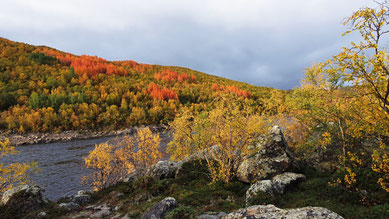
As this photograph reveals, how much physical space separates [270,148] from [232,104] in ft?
14.6

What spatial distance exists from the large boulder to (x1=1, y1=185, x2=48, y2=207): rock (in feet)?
48.0

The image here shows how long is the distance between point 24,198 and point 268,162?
17.3 metres

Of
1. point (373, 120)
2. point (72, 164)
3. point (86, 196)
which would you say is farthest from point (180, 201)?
point (72, 164)

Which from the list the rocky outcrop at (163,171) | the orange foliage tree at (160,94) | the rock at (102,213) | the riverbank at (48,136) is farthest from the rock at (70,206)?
the orange foliage tree at (160,94)

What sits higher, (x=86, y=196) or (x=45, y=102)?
(x=45, y=102)

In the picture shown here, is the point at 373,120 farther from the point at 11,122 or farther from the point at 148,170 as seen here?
the point at 11,122

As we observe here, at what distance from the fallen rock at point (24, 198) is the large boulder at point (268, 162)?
14.6 metres

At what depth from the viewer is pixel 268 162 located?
13562 mm

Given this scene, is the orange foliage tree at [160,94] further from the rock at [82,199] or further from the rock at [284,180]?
the rock at [284,180]

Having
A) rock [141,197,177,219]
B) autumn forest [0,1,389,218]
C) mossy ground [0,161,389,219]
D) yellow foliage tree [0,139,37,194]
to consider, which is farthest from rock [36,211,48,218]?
rock [141,197,177,219]

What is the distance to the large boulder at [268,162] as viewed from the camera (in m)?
13.2

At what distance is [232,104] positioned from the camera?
13758 mm

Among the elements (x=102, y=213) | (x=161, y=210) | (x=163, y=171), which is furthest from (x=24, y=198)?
(x=161, y=210)

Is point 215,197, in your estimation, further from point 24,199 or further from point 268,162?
point 24,199
